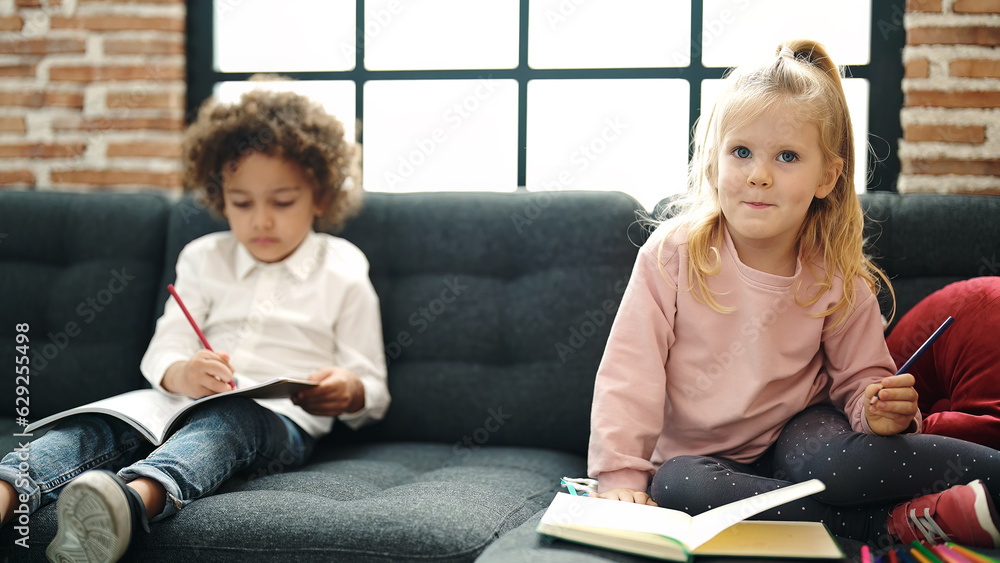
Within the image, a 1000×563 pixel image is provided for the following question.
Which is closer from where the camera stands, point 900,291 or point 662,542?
point 662,542

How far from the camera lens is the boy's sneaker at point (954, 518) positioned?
98 centimetres

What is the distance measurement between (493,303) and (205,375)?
2.06 ft

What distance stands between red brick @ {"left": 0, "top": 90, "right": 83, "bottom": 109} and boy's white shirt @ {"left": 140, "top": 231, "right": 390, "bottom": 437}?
0.81 metres

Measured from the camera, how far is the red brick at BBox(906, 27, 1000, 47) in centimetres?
181

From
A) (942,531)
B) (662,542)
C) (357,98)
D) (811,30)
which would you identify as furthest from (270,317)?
(811,30)

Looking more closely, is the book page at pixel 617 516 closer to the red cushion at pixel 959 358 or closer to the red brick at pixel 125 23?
the red cushion at pixel 959 358

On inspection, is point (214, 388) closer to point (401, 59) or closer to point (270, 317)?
point (270, 317)

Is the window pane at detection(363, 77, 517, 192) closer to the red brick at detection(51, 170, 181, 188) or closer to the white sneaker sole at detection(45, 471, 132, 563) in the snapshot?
the red brick at detection(51, 170, 181, 188)

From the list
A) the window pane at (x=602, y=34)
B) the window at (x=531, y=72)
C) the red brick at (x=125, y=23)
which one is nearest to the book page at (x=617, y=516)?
the window at (x=531, y=72)

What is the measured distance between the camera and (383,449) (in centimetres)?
162

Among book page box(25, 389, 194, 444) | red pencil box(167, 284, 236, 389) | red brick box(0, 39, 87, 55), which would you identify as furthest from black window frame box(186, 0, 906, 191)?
book page box(25, 389, 194, 444)

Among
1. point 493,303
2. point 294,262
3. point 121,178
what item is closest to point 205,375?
point 294,262

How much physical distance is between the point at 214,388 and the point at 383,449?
39cm

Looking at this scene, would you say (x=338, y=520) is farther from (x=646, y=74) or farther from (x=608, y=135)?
(x=646, y=74)
